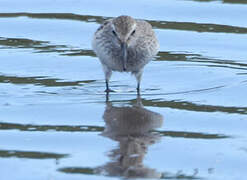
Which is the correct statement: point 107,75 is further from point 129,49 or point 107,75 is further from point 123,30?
point 123,30

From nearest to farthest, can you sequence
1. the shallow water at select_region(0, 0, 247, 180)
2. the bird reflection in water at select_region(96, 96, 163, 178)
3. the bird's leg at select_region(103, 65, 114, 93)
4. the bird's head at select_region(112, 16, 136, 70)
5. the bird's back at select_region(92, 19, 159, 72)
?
the bird reflection in water at select_region(96, 96, 163, 178) < the shallow water at select_region(0, 0, 247, 180) < the bird's head at select_region(112, 16, 136, 70) < the bird's back at select_region(92, 19, 159, 72) < the bird's leg at select_region(103, 65, 114, 93)

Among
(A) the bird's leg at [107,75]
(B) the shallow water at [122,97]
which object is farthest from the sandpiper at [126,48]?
(B) the shallow water at [122,97]

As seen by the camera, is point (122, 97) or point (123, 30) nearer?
point (123, 30)

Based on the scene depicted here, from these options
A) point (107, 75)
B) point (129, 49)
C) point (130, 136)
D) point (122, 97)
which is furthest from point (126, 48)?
point (130, 136)

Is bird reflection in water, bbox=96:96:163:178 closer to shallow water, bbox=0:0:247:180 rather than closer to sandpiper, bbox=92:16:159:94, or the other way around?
shallow water, bbox=0:0:247:180

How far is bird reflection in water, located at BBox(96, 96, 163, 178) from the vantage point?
332 inches

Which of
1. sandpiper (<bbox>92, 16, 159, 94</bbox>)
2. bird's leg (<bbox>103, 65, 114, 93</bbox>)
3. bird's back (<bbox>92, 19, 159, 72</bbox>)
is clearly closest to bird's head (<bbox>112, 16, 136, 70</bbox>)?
sandpiper (<bbox>92, 16, 159, 94</bbox>)

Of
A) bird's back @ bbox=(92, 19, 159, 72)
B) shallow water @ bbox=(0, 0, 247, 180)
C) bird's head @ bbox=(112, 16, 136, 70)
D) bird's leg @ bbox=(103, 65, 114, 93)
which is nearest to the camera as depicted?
shallow water @ bbox=(0, 0, 247, 180)

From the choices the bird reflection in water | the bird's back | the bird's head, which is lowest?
the bird reflection in water

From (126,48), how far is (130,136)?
67.4 inches

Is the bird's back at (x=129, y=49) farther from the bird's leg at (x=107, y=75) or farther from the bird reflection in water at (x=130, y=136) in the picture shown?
the bird reflection in water at (x=130, y=136)

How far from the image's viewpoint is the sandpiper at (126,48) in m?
11.1

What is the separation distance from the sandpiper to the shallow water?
0.38 meters

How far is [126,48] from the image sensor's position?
11016 millimetres
